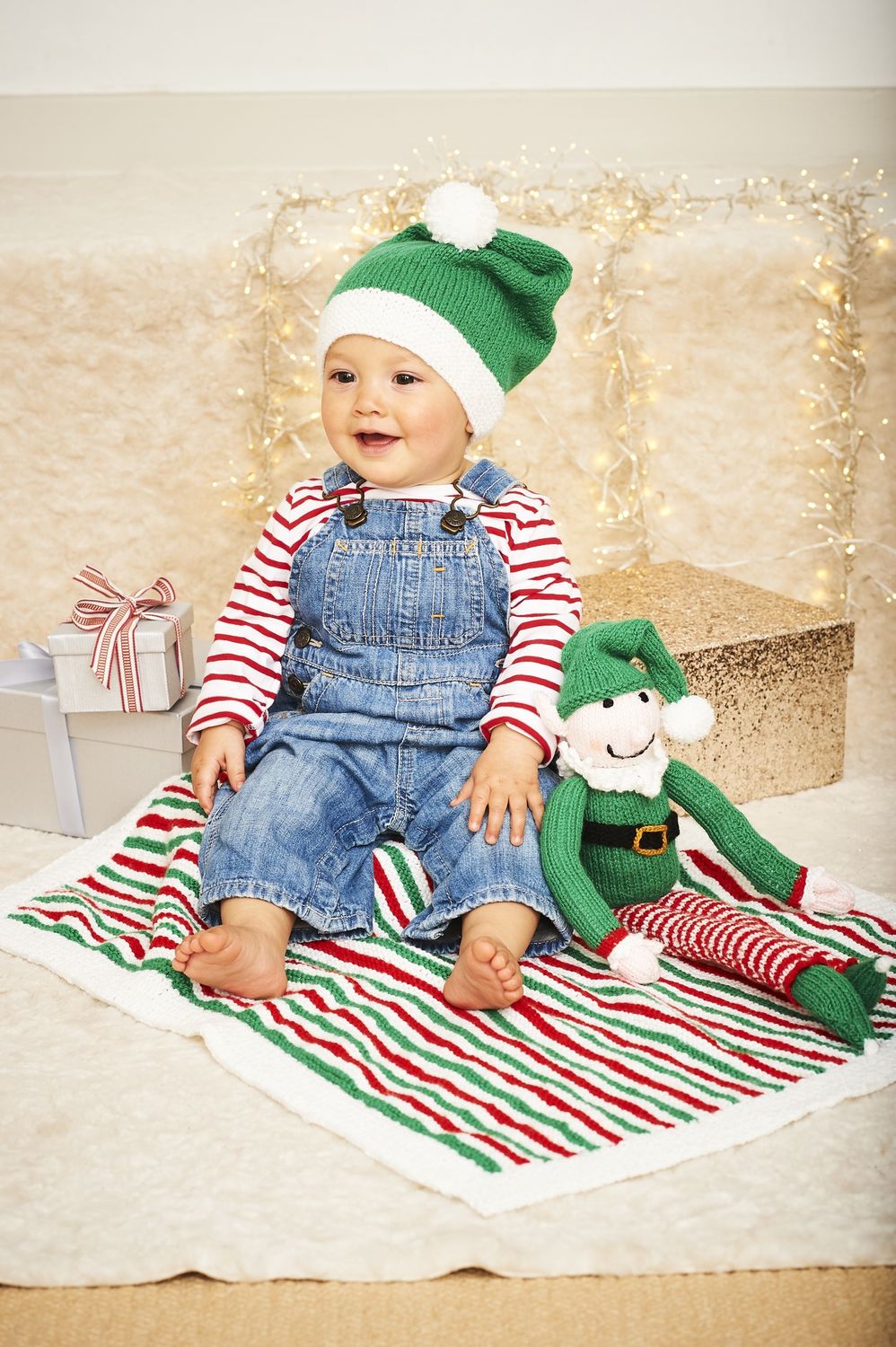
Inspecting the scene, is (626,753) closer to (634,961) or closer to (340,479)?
(634,961)

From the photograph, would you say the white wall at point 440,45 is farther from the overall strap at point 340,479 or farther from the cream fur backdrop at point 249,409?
the overall strap at point 340,479

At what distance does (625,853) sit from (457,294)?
56 cm

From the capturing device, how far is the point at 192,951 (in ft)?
3.50

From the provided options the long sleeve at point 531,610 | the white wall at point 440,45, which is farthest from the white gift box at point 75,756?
the white wall at point 440,45

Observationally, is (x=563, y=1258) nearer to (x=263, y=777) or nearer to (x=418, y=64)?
(x=263, y=777)

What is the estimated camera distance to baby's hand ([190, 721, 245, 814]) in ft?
4.36

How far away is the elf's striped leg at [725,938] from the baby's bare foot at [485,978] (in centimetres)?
17

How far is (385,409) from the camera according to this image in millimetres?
1292

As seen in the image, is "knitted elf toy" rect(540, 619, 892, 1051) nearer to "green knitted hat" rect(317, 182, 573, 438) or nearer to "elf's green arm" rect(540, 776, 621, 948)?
"elf's green arm" rect(540, 776, 621, 948)

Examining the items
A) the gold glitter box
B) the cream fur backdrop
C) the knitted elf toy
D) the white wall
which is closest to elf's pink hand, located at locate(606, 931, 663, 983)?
the knitted elf toy

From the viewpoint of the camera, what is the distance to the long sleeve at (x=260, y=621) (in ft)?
4.51

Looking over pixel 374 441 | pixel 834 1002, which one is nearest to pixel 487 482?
pixel 374 441

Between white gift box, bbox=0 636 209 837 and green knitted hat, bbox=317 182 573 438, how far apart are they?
1.42 feet

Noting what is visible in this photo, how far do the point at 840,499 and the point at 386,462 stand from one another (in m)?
0.94
